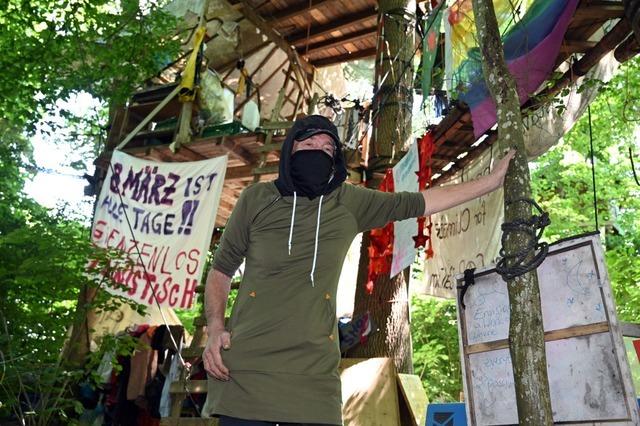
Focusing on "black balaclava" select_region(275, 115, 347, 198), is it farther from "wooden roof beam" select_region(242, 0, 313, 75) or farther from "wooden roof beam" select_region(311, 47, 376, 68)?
"wooden roof beam" select_region(311, 47, 376, 68)

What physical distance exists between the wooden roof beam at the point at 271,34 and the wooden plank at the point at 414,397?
26.7 feet

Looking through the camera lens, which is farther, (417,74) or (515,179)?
(417,74)

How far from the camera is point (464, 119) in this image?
248 inches

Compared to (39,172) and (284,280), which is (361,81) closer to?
(39,172)

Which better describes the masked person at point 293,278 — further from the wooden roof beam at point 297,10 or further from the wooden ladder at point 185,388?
the wooden roof beam at point 297,10

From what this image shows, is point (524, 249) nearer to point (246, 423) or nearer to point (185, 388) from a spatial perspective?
point (246, 423)

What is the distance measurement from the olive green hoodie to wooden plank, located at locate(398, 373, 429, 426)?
3.36m

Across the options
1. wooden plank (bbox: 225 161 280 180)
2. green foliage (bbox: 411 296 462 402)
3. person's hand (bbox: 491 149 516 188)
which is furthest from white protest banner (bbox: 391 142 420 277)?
green foliage (bbox: 411 296 462 402)

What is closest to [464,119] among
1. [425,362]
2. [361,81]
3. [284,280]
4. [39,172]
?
[284,280]

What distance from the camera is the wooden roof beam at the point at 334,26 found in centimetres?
1092

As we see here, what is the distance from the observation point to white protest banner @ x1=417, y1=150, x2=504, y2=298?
6.94 metres

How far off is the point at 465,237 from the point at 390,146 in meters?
1.59

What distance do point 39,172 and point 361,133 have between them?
10.7 meters

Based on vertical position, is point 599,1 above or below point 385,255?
above
